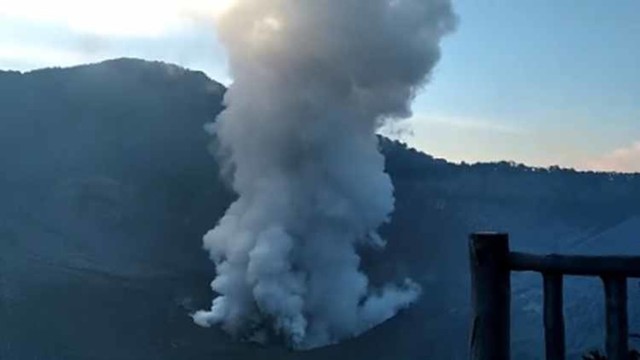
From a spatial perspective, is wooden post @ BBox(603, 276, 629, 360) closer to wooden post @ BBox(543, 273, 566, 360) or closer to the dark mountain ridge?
wooden post @ BBox(543, 273, 566, 360)

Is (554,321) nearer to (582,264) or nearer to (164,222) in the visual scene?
(582,264)

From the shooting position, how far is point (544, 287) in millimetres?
4727

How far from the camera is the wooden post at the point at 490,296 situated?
494cm

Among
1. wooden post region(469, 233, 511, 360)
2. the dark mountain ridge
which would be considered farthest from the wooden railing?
the dark mountain ridge

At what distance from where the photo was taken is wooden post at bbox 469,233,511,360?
194 inches

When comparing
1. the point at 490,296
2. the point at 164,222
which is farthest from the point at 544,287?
the point at 164,222

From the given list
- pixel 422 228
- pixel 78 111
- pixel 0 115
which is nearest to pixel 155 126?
pixel 78 111

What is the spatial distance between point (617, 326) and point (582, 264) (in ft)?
0.95

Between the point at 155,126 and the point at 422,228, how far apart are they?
3147cm

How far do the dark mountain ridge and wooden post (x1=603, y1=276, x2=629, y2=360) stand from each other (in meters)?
52.4

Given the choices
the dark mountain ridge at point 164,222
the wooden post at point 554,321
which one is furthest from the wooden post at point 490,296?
the dark mountain ridge at point 164,222

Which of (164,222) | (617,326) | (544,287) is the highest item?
(164,222)

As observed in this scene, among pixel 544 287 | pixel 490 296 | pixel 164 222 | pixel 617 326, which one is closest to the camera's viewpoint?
pixel 617 326

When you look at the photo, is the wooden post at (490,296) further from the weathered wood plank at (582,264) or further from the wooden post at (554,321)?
the wooden post at (554,321)
